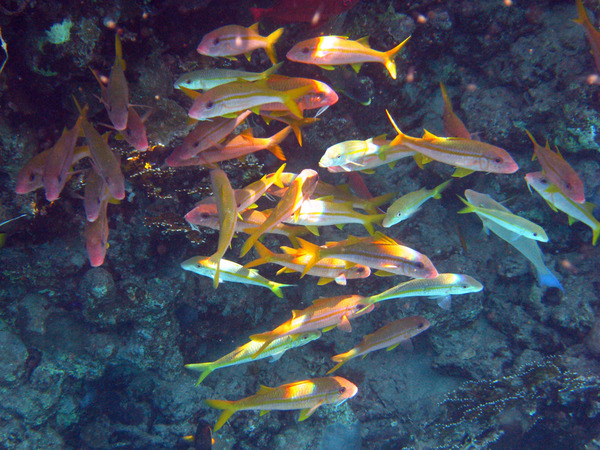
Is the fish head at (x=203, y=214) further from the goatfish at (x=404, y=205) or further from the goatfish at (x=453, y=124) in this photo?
the goatfish at (x=453, y=124)

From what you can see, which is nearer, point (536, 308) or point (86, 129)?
point (86, 129)

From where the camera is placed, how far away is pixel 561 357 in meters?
4.71

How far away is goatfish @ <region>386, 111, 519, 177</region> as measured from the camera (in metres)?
2.58

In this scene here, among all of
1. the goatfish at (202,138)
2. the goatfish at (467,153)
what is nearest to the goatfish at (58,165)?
the goatfish at (202,138)

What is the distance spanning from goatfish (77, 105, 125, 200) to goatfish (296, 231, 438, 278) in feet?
6.22

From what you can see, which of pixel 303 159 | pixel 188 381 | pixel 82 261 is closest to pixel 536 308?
pixel 303 159

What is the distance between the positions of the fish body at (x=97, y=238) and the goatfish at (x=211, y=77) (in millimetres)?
1347

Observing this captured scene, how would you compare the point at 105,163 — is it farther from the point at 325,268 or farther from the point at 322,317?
the point at 322,317

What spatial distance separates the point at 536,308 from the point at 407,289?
3.42 m

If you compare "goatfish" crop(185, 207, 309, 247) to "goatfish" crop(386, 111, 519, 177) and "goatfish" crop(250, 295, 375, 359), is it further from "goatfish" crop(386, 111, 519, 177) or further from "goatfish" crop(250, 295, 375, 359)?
"goatfish" crop(386, 111, 519, 177)

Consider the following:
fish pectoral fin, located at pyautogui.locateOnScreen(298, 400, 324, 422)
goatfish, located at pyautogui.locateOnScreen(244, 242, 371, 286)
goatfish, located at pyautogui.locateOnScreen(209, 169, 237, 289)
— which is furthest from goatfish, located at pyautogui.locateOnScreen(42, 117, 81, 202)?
fish pectoral fin, located at pyautogui.locateOnScreen(298, 400, 324, 422)

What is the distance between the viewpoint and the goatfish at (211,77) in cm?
261

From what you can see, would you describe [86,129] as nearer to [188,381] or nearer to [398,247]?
[398,247]

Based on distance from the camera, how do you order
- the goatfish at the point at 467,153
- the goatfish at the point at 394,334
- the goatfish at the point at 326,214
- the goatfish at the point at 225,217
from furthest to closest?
the goatfish at the point at 394,334 → the goatfish at the point at 326,214 → the goatfish at the point at 467,153 → the goatfish at the point at 225,217
